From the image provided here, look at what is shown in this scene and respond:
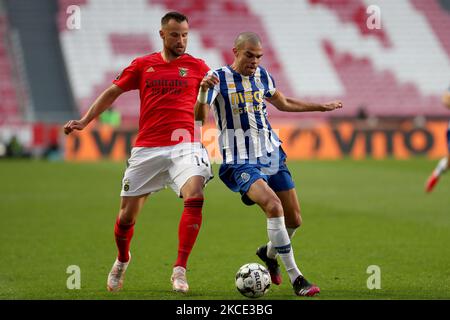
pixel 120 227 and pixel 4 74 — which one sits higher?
pixel 4 74

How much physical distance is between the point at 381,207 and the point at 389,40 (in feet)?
71.1

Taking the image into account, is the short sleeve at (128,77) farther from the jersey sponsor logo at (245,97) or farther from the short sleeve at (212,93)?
the jersey sponsor logo at (245,97)

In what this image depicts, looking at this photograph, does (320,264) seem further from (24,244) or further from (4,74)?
(4,74)

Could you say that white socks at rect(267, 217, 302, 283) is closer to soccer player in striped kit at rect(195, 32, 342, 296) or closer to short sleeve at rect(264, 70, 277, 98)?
soccer player in striped kit at rect(195, 32, 342, 296)

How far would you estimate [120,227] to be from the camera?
284 inches

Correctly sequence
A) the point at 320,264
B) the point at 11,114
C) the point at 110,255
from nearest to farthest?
the point at 320,264 → the point at 110,255 → the point at 11,114

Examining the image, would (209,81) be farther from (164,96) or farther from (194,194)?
(194,194)

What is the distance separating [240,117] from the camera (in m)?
7.05

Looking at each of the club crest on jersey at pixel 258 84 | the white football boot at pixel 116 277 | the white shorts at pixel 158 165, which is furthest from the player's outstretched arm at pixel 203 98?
the white football boot at pixel 116 277

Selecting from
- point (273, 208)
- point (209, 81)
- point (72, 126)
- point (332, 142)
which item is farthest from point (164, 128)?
point (332, 142)

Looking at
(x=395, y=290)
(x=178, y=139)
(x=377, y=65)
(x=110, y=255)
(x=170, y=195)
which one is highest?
(x=377, y=65)

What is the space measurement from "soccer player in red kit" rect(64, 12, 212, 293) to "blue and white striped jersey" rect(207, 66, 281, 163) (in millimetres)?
241

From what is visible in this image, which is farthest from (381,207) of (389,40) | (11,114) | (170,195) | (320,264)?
(389,40)

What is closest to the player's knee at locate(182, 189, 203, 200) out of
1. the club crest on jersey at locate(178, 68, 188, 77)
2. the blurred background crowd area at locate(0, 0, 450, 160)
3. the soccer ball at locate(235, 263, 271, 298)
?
the soccer ball at locate(235, 263, 271, 298)
